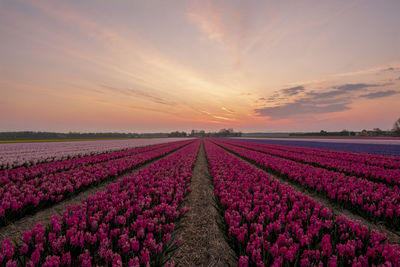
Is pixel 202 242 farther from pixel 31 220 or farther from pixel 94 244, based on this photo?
pixel 31 220

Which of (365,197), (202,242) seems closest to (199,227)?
(202,242)

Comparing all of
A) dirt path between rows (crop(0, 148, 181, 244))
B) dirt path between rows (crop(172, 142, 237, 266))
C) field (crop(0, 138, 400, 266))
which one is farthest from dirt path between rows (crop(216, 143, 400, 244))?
dirt path between rows (crop(0, 148, 181, 244))

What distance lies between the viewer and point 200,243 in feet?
14.0

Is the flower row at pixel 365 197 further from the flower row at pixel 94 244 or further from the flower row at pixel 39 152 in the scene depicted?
the flower row at pixel 39 152

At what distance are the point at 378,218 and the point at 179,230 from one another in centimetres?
635

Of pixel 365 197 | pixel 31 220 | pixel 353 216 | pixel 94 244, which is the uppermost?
pixel 94 244

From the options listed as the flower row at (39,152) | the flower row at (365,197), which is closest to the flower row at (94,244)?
the flower row at (365,197)

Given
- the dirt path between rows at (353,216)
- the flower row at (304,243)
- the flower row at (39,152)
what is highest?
the flower row at (304,243)

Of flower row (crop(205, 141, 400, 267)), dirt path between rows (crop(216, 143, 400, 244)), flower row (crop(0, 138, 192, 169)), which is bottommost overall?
dirt path between rows (crop(216, 143, 400, 244))

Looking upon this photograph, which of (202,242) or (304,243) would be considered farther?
(202,242)

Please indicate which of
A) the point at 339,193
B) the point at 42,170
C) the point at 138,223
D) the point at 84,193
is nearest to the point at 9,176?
the point at 42,170

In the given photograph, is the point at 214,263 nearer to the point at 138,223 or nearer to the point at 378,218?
the point at 138,223

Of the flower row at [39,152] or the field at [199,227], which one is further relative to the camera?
the flower row at [39,152]

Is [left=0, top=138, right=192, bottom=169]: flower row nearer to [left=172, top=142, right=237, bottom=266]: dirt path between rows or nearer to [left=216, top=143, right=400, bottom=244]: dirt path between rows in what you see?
[left=172, top=142, right=237, bottom=266]: dirt path between rows
